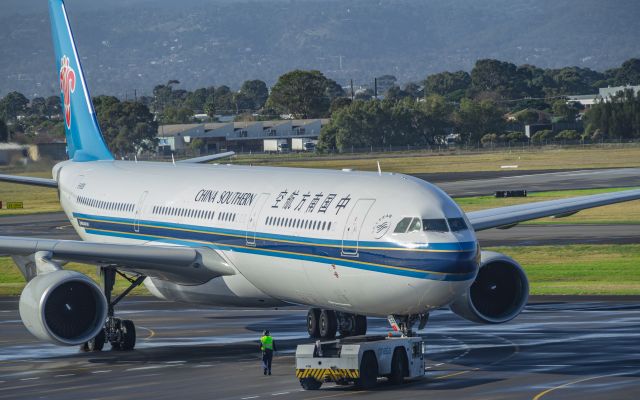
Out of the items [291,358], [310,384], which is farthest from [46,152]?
[310,384]

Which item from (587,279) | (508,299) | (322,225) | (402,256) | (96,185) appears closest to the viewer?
(402,256)

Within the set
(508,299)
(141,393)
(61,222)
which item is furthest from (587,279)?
(61,222)

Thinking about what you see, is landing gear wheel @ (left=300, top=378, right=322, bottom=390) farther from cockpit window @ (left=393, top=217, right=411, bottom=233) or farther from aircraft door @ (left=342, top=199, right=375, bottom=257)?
cockpit window @ (left=393, top=217, right=411, bottom=233)

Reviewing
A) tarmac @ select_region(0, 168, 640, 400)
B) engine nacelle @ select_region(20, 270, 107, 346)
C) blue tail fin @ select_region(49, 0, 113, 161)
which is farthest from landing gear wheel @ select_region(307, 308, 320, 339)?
blue tail fin @ select_region(49, 0, 113, 161)

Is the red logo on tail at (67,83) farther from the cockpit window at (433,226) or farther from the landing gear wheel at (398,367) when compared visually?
the cockpit window at (433,226)

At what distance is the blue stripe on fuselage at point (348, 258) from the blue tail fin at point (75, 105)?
1204 cm

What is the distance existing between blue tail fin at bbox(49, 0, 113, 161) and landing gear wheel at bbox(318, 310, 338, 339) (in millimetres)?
16303

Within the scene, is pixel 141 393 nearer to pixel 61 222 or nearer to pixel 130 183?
pixel 130 183

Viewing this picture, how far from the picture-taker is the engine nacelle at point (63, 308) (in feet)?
121

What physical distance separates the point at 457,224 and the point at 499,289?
6.70 m

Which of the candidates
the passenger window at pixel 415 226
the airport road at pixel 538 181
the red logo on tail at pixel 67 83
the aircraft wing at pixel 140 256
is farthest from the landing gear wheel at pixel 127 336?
the airport road at pixel 538 181

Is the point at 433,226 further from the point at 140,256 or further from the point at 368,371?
the point at 140,256

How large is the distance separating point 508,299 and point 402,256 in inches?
298

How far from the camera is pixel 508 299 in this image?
3847 cm
